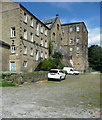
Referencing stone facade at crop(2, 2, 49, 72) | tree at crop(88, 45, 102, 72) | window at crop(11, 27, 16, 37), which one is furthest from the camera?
tree at crop(88, 45, 102, 72)

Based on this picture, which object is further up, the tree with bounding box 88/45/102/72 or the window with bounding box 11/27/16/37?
the window with bounding box 11/27/16/37

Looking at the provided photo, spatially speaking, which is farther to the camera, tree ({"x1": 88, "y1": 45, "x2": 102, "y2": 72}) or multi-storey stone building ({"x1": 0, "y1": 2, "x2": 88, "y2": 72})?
tree ({"x1": 88, "y1": 45, "x2": 102, "y2": 72})

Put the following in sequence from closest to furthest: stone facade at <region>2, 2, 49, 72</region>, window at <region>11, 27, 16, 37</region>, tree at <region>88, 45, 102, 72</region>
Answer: stone facade at <region>2, 2, 49, 72</region>
window at <region>11, 27, 16, 37</region>
tree at <region>88, 45, 102, 72</region>

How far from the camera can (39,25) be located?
28656 mm

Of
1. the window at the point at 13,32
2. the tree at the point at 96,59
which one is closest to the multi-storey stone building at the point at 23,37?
the window at the point at 13,32

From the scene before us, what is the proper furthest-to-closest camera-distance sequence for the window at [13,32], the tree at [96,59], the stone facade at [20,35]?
the tree at [96,59] < the window at [13,32] < the stone facade at [20,35]

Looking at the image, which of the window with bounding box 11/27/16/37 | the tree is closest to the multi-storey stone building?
Answer: the window with bounding box 11/27/16/37

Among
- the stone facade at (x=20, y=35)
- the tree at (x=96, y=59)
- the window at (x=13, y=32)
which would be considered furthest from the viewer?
the tree at (x=96, y=59)

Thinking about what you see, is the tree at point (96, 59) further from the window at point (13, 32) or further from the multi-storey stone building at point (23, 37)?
the window at point (13, 32)

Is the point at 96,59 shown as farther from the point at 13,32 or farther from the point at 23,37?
the point at 13,32

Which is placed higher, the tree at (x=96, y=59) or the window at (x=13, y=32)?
the window at (x=13, y=32)

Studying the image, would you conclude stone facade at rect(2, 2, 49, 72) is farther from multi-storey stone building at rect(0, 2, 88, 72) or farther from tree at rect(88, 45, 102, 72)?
tree at rect(88, 45, 102, 72)

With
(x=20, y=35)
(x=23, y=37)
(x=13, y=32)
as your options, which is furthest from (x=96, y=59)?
(x=13, y=32)

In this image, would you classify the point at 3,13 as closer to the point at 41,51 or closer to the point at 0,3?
the point at 0,3
